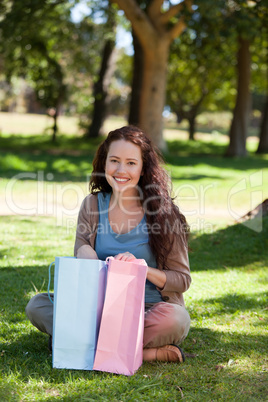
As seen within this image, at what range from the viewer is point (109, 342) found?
2.84m

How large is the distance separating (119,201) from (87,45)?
21587 millimetres

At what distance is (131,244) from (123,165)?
490 mm

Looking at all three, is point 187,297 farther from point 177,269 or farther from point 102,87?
point 102,87

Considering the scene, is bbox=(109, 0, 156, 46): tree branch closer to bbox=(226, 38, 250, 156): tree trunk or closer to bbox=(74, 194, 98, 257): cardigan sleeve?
bbox=(226, 38, 250, 156): tree trunk

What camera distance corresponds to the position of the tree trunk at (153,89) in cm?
1412

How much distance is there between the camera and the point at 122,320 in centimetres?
283

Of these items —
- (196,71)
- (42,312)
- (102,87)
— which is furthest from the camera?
(196,71)

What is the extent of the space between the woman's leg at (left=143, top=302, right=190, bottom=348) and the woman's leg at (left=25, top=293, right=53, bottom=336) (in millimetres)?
584

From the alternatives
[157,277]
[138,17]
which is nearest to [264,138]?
[138,17]

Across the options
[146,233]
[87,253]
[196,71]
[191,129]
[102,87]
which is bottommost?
[87,253]

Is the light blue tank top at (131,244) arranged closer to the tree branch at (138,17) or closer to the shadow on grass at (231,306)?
the shadow on grass at (231,306)

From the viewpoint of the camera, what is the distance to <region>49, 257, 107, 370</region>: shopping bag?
2.80 m

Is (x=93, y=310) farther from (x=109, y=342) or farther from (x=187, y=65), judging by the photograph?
(x=187, y=65)

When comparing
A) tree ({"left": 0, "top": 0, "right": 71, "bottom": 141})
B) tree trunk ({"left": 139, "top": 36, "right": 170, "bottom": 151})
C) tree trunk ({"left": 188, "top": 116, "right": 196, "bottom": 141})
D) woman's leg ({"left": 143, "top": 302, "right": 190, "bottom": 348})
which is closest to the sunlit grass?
woman's leg ({"left": 143, "top": 302, "right": 190, "bottom": 348})
